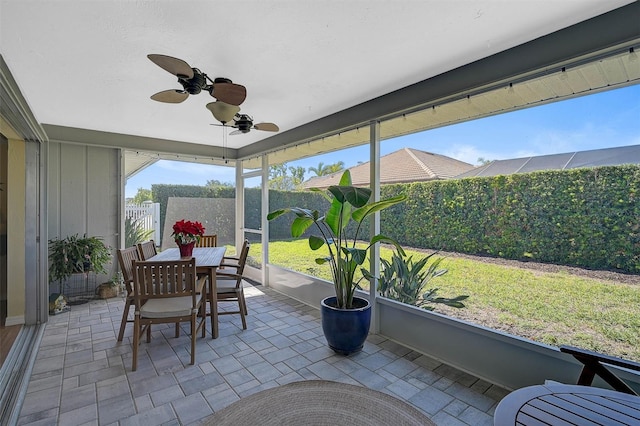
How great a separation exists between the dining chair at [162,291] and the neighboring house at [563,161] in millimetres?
2831

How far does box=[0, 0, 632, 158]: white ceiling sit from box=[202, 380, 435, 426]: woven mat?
2.57 meters

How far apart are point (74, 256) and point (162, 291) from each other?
8.03 ft

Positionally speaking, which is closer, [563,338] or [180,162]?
[563,338]

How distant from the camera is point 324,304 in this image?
118 inches

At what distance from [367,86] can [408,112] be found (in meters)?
0.49

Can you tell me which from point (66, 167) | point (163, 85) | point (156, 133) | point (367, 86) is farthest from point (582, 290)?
point (66, 167)

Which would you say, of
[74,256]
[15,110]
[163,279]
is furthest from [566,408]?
[74,256]

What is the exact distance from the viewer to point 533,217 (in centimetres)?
254

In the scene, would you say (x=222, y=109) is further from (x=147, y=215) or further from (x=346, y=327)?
(x=147, y=215)

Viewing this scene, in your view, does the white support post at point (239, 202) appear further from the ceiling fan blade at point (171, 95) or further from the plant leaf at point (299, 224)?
the ceiling fan blade at point (171, 95)

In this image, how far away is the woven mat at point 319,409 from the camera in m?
1.90

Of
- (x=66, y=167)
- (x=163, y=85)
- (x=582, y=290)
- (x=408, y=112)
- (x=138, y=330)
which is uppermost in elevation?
(x=163, y=85)

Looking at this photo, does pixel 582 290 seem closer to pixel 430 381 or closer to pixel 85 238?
pixel 430 381

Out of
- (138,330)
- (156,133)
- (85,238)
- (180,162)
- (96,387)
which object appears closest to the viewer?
(96,387)
